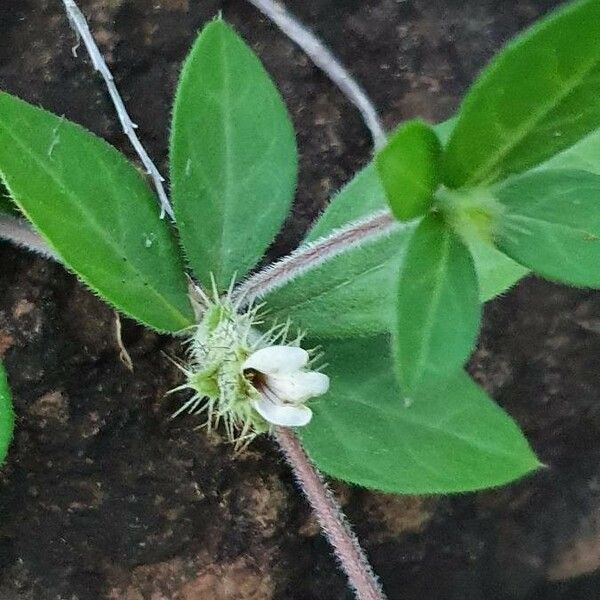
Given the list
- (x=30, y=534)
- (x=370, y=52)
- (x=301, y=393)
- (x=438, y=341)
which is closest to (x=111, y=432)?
(x=30, y=534)

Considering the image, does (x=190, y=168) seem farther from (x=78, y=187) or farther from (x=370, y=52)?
(x=370, y=52)

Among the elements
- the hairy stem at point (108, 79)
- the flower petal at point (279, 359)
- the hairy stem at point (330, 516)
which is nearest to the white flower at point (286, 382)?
the flower petal at point (279, 359)

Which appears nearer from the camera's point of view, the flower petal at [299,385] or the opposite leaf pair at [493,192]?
the opposite leaf pair at [493,192]

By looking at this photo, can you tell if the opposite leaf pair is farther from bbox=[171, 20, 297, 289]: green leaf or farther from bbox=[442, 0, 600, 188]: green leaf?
bbox=[171, 20, 297, 289]: green leaf

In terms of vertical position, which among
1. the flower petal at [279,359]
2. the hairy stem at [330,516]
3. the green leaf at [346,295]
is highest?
the green leaf at [346,295]

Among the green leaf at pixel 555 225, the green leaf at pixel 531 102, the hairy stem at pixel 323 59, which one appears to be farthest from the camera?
the hairy stem at pixel 323 59

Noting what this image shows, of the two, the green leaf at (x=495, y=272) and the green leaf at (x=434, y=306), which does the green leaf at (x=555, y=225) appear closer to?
the green leaf at (x=434, y=306)

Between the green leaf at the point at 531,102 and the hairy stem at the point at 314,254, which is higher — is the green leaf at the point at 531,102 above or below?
below
